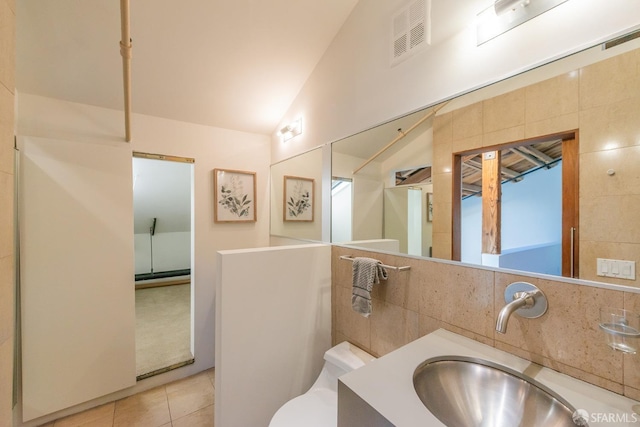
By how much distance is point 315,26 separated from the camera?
1.74m

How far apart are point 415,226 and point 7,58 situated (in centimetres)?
179

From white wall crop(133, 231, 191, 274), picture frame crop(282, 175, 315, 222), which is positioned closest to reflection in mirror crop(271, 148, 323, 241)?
picture frame crop(282, 175, 315, 222)

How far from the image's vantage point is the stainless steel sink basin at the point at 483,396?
0.73 meters

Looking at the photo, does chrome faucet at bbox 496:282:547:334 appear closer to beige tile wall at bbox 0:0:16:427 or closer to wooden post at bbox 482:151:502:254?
wooden post at bbox 482:151:502:254

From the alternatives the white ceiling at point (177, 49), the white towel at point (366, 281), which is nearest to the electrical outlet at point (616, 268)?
the white towel at point (366, 281)

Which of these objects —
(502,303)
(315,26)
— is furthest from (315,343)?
(315,26)

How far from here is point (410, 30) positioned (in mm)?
1286

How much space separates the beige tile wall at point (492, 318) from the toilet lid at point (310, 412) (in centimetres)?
37

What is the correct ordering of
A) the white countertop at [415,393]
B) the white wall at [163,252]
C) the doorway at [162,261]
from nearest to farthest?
the white countertop at [415,393], the doorway at [162,261], the white wall at [163,252]

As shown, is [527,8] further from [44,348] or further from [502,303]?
[44,348]

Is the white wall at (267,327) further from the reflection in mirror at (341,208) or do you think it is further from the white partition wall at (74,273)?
the white partition wall at (74,273)

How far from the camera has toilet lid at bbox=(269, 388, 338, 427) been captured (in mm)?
1173

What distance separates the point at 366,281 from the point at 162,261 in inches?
173

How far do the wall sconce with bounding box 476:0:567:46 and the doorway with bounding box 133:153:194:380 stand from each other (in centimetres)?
222
